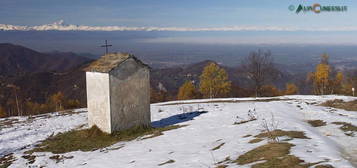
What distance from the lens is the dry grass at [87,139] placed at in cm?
1864

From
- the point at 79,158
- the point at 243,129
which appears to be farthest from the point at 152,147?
the point at 243,129

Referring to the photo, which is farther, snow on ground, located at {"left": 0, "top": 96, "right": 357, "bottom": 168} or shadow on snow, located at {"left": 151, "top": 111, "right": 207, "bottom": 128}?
shadow on snow, located at {"left": 151, "top": 111, "right": 207, "bottom": 128}

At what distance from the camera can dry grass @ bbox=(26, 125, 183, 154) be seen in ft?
61.2

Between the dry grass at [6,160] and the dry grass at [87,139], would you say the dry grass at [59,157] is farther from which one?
the dry grass at [6,160]

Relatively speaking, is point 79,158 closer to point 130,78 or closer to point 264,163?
point 130,78

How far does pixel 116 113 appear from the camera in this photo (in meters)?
20.3

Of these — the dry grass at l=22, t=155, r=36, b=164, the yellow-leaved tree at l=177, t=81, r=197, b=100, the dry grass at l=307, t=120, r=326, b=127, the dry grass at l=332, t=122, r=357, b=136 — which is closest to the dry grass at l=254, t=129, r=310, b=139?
the dry grass at l=332, t=122, r=357, b=136

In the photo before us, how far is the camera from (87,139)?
20.4 meters

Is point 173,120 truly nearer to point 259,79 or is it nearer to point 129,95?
point 129,95

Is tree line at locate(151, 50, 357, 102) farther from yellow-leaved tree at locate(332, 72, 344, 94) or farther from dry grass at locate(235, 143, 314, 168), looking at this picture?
dry grass at locate(235, 143, 314, 168)

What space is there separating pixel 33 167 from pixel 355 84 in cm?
7518

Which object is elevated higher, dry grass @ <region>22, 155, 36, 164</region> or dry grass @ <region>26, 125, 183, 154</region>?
dry grass @ <region>26, 125, 183, 154</region>

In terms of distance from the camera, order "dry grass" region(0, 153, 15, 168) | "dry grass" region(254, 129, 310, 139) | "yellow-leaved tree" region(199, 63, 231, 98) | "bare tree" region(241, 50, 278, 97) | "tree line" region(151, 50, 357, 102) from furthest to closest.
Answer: "yellow-leaved tree" region(199, 63, 231, 98) < "tree line" region(151, 50, 357, 102) < "bare tree" region(241, 50, 278, 97) < "dry grass" region(0, 153, 15, 168) < "dry grass" region(254, 129, 310, 139)

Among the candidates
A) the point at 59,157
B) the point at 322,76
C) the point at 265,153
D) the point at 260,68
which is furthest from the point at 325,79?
the point at 59,157
